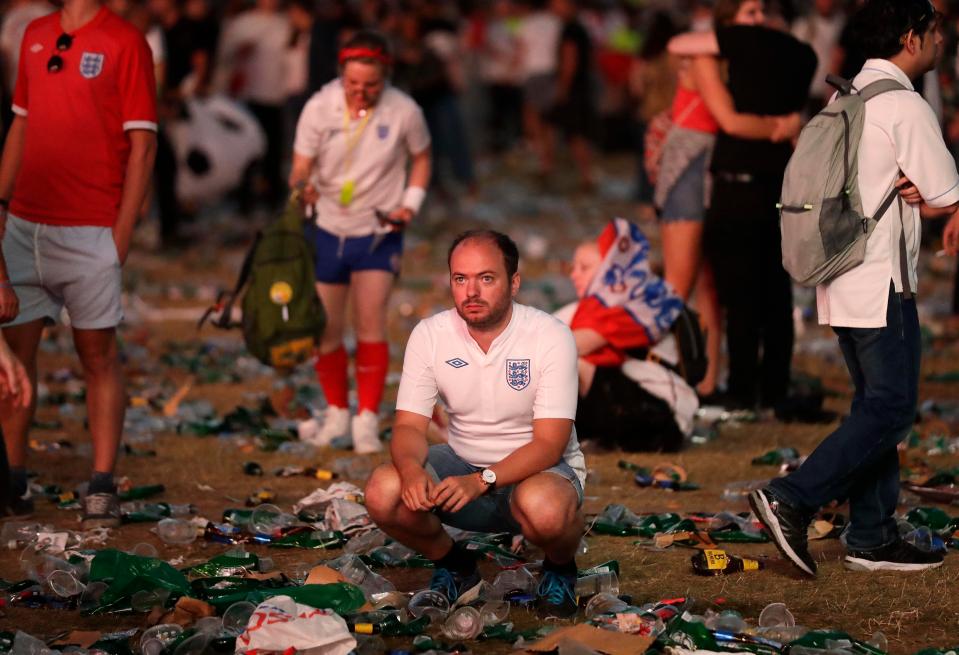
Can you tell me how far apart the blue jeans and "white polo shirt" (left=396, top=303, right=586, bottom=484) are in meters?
0.90

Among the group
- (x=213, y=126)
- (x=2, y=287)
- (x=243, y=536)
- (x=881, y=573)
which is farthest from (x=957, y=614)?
(x=213, y=126)

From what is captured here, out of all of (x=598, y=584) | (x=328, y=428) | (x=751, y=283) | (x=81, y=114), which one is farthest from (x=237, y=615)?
(x=751, y=283)

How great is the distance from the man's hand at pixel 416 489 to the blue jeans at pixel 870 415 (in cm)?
141

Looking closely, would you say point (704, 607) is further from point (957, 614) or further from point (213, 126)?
point (213, 126)

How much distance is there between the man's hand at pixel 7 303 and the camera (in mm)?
6062

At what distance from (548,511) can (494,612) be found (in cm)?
42

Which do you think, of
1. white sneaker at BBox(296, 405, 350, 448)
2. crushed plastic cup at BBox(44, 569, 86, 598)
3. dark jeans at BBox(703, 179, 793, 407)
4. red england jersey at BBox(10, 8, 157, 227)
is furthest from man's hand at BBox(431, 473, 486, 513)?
dark jeans at BBox(703, 179, 793, 407)

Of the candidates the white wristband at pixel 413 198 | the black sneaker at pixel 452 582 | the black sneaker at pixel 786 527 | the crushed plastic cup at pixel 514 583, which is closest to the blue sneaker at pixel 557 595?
the crushed plastic cup at pixel 514 583

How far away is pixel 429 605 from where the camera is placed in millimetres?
5211

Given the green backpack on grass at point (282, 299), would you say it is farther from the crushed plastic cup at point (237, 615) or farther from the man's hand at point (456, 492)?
the man's hand at point (456, 492)

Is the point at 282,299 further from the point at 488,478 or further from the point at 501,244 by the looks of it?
the point at 488,478

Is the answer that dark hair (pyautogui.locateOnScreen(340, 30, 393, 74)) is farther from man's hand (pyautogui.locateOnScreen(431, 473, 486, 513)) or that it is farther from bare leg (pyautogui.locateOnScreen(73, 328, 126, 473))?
man's hand (pyautogui.locateOnScreen(431, 473, 486, 513))

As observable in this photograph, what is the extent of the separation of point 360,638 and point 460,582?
2.17 ft

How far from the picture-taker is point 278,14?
16906mm
